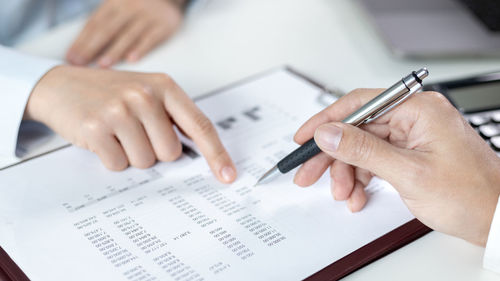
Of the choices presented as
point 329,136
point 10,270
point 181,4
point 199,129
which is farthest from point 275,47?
point 10,270

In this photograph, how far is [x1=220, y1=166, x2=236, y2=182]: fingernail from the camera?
1.93ft

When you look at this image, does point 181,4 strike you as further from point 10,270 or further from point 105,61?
point 10,270

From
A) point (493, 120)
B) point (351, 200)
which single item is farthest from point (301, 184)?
point (493, 120)

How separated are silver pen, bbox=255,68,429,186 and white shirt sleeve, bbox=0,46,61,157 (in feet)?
1.00

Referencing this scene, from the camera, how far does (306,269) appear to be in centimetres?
47

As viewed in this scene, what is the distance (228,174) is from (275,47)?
0.37 meters

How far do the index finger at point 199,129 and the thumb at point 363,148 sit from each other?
0.44ft

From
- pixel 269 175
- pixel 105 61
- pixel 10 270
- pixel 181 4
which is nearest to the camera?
pixel 10 270

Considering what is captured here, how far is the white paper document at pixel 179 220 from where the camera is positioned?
18.7 inches

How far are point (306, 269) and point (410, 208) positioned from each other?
13cm

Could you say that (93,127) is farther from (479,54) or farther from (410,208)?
(479,54)

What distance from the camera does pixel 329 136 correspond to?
498 mm

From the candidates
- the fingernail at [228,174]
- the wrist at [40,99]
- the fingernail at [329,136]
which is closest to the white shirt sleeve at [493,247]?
the fingernail at [329,136]

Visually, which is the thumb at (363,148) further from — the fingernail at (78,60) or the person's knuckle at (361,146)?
the fingernail at (78,60)
